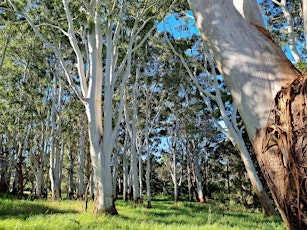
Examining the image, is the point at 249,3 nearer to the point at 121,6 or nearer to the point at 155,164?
the point at 121,6

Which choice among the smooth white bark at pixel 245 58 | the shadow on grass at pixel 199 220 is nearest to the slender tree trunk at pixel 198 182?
the shadow on grass at pixel 199 220

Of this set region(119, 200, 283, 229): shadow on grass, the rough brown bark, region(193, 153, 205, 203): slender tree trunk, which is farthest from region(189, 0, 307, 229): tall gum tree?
region(193, 153, 205, 203): slender tree trunk

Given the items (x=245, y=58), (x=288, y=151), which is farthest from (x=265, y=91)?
(x=288, y=151)

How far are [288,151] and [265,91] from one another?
13.0 inches

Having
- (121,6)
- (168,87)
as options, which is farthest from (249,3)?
(168,87)

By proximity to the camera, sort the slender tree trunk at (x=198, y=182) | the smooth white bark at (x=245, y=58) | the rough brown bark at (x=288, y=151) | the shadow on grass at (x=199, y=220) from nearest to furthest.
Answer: the rough brown bark at (x=288, y=151) < the smooth white bark at (x=245, y=58) < the shadow on grass at (x=199, y=220) < the slender tree trunk at (x=198, y=182)

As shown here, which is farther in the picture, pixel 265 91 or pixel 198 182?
pixel 198 182

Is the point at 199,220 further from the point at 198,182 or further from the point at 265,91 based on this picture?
the point at 198,182

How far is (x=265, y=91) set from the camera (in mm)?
1464

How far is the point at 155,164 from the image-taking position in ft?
125

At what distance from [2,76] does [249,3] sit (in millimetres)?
19461

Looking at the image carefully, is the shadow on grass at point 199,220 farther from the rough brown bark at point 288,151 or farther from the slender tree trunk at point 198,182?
the slender tree trunk at point 198,182

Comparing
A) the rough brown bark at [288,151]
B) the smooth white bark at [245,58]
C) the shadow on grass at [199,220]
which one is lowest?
the shadow on grass at [199,220]

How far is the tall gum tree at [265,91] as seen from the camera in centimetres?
129
